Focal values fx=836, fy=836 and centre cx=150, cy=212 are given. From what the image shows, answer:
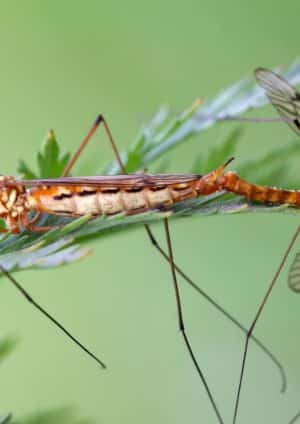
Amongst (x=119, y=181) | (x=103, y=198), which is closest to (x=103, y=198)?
(x=103, y=198)

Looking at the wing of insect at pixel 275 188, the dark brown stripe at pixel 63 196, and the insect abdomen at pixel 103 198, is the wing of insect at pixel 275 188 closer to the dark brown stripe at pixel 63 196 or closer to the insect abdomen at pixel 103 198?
the insect abdomen at pixel 103 198

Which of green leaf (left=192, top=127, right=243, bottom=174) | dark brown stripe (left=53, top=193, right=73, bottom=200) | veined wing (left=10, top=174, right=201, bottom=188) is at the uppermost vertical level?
dark brown stripe (left=53, top=193, right=73, bottom=200)

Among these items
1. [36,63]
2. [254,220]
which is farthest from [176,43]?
[254,220]

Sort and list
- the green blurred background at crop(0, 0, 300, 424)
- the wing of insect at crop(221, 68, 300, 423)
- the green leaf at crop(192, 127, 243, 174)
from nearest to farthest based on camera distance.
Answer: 1. the green leaf at crop(192, 127, 243, 174)
2. the wing of insect at crop(221, 68, 300, 423)
3. the green blurred background at crop(0, 0, 300, 424)

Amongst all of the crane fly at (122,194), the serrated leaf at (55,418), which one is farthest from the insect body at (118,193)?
the serrated leaf at (55,418)

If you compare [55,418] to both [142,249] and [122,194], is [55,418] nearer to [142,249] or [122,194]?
[122,194]

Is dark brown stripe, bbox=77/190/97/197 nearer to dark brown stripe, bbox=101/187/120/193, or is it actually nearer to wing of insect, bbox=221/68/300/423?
dark brown stripe, bbox=101/187/120/193

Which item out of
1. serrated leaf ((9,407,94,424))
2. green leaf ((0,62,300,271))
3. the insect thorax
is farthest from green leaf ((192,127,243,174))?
serrated leaf ((9,407,94,424))
